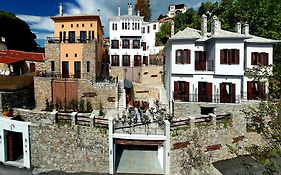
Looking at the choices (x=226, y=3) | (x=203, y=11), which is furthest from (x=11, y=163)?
(x=203, y=11)

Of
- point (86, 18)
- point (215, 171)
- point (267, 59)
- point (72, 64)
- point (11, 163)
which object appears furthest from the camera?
point (86, 18)

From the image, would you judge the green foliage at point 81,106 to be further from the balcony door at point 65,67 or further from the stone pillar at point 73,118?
the stone pillar at point 73,118

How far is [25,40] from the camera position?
5103cm

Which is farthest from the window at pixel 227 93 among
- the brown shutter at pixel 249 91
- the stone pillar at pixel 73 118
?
the stone pillar at pixel 73 118

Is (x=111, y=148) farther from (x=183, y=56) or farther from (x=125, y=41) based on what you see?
A: (x=125, y=41)

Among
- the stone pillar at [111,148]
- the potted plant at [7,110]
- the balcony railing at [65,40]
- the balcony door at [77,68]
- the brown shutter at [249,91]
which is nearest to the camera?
the stone pillar at [111,148]

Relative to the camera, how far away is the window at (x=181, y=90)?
26.3m

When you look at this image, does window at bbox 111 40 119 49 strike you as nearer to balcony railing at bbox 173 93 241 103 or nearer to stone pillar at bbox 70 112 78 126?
balcony railing at bbox 173 93 241 103

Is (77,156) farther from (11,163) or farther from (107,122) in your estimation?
(11,163)

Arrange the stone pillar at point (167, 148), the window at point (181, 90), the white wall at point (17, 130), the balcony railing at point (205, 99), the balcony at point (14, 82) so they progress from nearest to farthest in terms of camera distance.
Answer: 1. the stone pillar at point (167, 148)
2. the white wall at point (17, 130)
3. the balcony at point (14, 82)
4. the balcony railing at point (205, 99)
5. the window at point (181, 90)

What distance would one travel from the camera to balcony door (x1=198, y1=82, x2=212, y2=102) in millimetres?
25581

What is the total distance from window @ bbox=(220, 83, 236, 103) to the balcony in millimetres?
20374

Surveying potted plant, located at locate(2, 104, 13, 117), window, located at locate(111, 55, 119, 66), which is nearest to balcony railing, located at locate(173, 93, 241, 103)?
potted plant, located at locate(2, 104, 13, 117)

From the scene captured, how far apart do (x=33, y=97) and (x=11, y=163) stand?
9.31m
